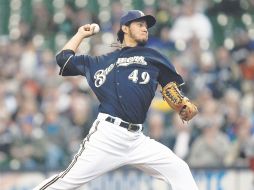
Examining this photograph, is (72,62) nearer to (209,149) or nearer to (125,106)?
(125,106)

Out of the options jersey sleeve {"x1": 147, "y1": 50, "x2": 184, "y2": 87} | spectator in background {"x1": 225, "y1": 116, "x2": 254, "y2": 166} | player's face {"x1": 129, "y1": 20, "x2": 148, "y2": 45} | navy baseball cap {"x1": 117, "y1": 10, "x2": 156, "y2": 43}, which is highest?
navy baseball cap {"x1": 117, "y1": 10, "x2": 156, "y2": 43}

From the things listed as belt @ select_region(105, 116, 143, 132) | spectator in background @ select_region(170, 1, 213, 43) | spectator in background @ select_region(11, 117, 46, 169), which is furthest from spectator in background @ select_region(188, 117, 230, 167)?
belt @ select_region(105, 116, 143, 132)

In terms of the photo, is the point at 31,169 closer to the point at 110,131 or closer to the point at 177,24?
the point at 110,131

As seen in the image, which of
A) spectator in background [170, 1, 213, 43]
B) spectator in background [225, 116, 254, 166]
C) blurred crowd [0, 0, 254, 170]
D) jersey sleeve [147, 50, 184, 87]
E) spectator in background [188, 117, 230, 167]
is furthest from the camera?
spectator in background [170, 1, 213, 43]

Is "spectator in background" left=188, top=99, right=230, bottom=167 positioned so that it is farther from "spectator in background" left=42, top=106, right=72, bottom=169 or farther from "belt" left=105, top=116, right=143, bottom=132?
"belt" left=105, top=116, right=143, bottom=132

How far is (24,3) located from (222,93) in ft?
15.4

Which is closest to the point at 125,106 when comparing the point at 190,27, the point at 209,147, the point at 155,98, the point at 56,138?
the point at 209,147

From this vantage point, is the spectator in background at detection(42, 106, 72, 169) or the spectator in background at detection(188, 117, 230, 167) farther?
the spectator in background at detection(42, 106, 72, 169)

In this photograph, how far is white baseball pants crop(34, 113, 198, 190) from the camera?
7.75m

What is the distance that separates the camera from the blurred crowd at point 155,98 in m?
12.5

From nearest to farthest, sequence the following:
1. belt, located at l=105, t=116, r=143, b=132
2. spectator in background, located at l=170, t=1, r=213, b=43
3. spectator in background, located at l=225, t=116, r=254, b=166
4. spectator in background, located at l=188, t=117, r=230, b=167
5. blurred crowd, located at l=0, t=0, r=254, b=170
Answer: belt, located at l=105, t=116, r=143, b=132 < spectator in background, located at l=188, t=117, r=230, b=167 < spectator in background, located at l=225, t=116, r=254, b=166 < blurred crowd, located at l=0, t=0, r=254, b=170 < spectator in background, located at l=170, t=1, r=213, b=43

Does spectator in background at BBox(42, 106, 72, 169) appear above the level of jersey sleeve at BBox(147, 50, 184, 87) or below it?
below

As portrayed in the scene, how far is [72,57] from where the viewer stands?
807 centimetres

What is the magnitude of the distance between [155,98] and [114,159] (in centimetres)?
557
